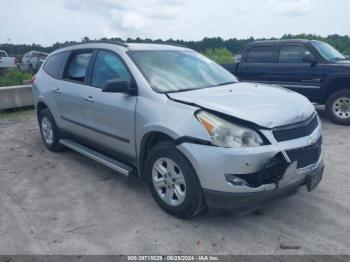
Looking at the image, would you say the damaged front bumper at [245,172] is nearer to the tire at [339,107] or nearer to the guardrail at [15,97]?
the tire at [339,107]

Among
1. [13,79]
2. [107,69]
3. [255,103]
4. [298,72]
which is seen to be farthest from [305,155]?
[13,79]

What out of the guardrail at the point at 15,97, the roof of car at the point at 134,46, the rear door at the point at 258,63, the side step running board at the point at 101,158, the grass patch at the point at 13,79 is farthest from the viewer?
the grass patch at the point at 13,79

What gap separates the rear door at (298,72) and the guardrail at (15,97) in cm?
671

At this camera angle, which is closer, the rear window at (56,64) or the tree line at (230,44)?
the rear window at (56,64)

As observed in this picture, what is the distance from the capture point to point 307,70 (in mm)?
8500

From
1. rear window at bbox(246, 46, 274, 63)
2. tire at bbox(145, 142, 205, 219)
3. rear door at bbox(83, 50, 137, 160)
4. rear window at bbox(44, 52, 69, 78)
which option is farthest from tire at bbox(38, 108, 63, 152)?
rear window at bbox(246, 46, 274, 63)

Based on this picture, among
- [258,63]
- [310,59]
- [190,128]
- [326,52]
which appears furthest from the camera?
[258,63]

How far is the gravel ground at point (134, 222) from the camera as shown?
10.8 ft

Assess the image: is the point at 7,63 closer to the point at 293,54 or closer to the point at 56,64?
the point at 56,64

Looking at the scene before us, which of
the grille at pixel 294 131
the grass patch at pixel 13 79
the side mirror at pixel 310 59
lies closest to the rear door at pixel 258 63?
the side mirror at pixel 310 59

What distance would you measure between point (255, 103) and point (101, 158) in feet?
7.12

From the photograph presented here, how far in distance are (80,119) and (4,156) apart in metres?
1.92

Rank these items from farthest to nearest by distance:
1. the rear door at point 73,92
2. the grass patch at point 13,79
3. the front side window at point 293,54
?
the grass patch at point 13,79 → the front side window at point 293,54 → the rear door at point 73,92

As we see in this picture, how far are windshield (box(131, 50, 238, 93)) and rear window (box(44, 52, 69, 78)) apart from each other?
191 centimetres
